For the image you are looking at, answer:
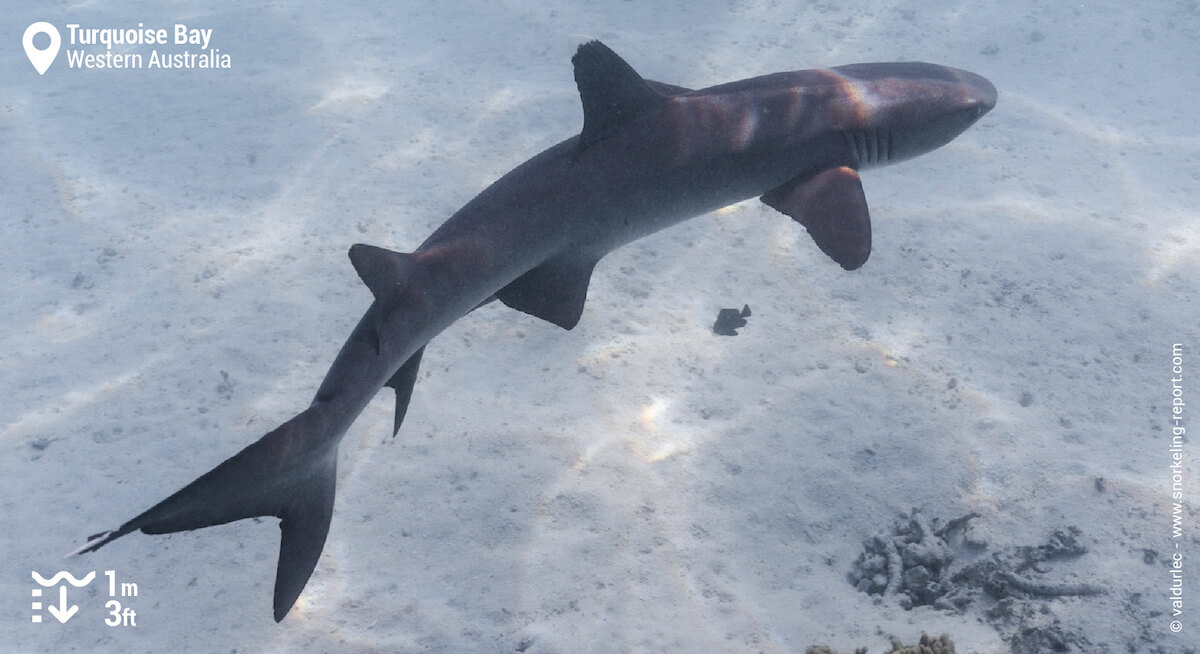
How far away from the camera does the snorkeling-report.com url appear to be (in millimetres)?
3641

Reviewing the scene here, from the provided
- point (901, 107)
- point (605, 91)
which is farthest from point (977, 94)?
point (605, 91)

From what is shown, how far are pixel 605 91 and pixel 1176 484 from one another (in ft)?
13.5

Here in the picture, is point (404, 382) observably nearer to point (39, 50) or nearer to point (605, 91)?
point (605, 91)

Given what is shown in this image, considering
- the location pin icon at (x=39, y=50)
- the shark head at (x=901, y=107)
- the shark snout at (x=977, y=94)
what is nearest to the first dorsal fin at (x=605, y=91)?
the shark head at (x=901, y=107)

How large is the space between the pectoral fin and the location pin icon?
38.8 ft

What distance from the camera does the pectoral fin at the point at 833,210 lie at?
12.0 ft

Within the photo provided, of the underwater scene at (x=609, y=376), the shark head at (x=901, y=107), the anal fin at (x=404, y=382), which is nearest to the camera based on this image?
the anal fin at (x=404, y=382)

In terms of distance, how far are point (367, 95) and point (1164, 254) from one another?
889 centimetres

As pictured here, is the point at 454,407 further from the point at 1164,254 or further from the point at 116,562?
the point at 1164,254

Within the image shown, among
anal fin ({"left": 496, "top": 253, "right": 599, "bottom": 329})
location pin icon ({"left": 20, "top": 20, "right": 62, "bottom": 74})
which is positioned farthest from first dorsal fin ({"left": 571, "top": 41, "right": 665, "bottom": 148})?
location pin icon ({"left": 20, "top": 20, "right": 62, "bottom": 74})

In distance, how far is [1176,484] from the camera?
4.37m

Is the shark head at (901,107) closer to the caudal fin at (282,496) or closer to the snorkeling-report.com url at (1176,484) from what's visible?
the snorkeling-report.com url at (1176,484)

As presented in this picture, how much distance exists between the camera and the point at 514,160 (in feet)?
25.9

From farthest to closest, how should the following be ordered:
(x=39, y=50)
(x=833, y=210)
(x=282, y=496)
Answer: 1. (x=39, y=50)
2. (x=833, y=210)
3. (x=282, y=496)
